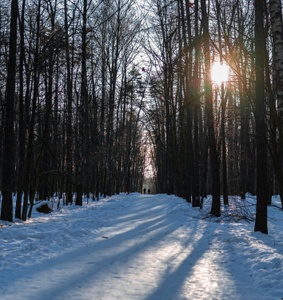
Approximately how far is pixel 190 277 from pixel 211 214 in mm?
8139

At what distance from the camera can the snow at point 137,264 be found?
4.37 m

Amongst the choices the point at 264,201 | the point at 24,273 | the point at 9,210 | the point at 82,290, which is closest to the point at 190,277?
the point at 82,290

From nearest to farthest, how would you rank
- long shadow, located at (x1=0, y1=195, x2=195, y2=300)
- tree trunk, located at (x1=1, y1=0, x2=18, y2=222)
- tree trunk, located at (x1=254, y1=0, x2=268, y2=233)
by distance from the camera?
long shadow, located at (x1=0, y1=195, x2=195, y2=300), tree trunk, located at (x1=254, y1=0, x2=268, y2=233), tree trunk, located at (x1=1, y1=0, x2=18, y2=222)

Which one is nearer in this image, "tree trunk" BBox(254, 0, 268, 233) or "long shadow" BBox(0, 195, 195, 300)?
"long shadow" BBox(0, 195, 195, 300)

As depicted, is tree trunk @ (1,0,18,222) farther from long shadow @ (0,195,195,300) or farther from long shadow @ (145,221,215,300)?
long shadow @ (145,221,215,300)

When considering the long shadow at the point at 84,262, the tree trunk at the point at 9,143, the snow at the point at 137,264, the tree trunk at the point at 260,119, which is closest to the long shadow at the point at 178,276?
the snow at the point at 137,264

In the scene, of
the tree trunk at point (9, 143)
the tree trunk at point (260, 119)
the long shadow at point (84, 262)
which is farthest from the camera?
the tree trunk at point (9, 143)

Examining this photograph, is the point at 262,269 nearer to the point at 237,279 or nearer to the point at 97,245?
the point at 237,279

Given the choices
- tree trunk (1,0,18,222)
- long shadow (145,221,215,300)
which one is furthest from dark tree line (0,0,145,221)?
long shadow (145,221,215,300)

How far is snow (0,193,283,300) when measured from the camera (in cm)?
437

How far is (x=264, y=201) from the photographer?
8.87m

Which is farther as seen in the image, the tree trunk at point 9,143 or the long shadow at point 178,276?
the tree trunk at point 9,143

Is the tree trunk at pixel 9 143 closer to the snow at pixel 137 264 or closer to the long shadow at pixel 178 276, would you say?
the snow at pixel 137 264

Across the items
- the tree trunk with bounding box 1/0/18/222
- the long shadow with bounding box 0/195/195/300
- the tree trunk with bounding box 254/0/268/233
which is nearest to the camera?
the long shadow with bounding box 0/195/195/300
